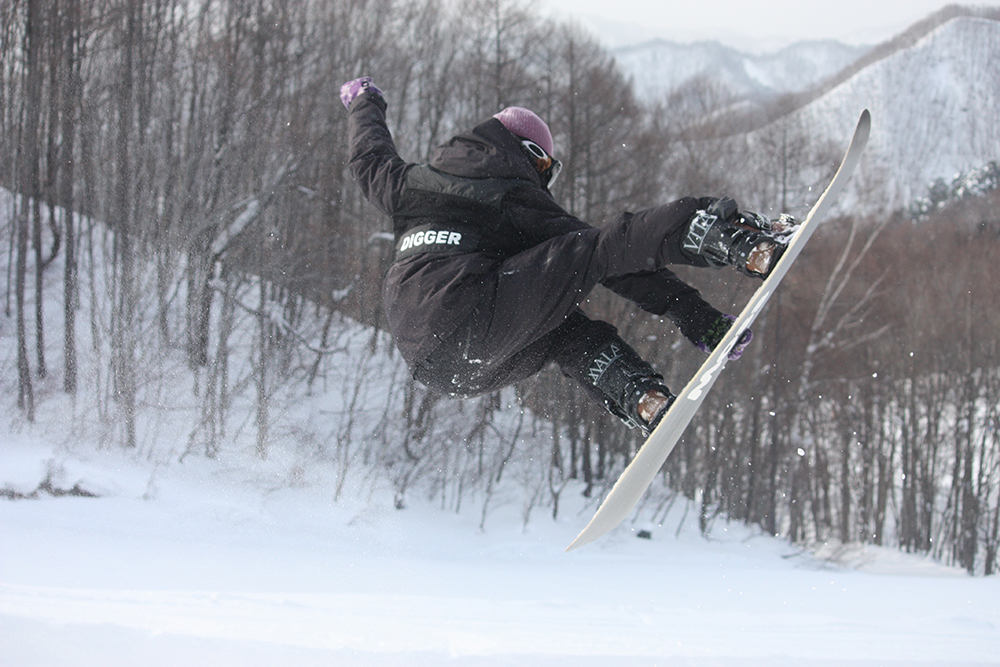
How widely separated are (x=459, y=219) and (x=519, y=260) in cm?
31

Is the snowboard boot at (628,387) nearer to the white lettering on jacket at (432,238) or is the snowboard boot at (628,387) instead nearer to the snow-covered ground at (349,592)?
the white lettering on jacket at (432,238)

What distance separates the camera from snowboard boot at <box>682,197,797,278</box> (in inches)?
69.4

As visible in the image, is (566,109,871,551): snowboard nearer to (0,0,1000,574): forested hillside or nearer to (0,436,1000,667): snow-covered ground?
(0,436,1000,667): snow-covered ground

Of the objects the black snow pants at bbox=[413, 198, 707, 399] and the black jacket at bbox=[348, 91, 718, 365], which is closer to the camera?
the black snow pants at bbox=[413, 198, 707, 399]

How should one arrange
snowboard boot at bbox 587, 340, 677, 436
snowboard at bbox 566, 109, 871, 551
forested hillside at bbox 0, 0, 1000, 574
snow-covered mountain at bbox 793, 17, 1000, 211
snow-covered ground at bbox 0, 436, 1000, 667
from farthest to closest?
snow-covered mountain at bbox 793, 17, 1000, 211, forested hillside at bbox 0, 0, 1000, 574, snow-covered ground at bbox 0, 436, 1000, 667, snowboard boot at bbox 587, 340, 677, 436, snowboard at bbox 566, 109, 871, 551

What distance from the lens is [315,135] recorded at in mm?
8539

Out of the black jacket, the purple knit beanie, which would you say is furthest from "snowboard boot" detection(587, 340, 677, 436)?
the purple knit beanie

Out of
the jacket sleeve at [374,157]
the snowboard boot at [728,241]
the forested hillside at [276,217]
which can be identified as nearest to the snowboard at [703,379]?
the snowboard boot at [728,241]

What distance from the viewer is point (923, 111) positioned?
71.2ft

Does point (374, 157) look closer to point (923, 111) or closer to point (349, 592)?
point (349, 592)

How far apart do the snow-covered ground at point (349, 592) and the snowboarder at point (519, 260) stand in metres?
1.12

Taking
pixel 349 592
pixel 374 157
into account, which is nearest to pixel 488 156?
pixel 374 157

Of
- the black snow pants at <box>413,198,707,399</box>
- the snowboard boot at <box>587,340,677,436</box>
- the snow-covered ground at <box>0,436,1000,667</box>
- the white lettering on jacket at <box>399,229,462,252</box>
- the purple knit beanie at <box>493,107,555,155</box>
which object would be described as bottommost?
the snow-covered ground at <box>0,436,1000,667</box>

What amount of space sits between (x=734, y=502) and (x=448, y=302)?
13.2 m
